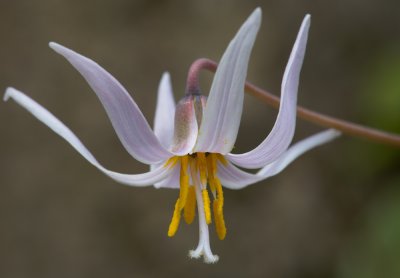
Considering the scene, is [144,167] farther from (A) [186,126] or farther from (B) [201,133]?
(B) [201,133]

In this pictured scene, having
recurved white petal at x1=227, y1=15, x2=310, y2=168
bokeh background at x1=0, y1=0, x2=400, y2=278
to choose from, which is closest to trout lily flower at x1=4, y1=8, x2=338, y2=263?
recurved white petal at x1=227, y1=15, x2=310, y2=168

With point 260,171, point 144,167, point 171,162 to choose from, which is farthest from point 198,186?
point 144,167

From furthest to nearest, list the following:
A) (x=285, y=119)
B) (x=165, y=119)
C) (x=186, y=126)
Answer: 1. (x=165, y=119)
2. (x=186, y=126)
3. (x=285, y=119)

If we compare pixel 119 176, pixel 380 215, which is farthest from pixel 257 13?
pixel 380 215

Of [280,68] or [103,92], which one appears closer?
[103,92]

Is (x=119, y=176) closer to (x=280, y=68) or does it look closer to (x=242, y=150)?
(x=242, y=150)

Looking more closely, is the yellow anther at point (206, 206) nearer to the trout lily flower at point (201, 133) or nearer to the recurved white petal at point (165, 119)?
the trout lily flower at point (201, 133)

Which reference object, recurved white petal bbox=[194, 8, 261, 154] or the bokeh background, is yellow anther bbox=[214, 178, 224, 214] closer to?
recurved white petal bbox=[194, 8, 261, 154]
